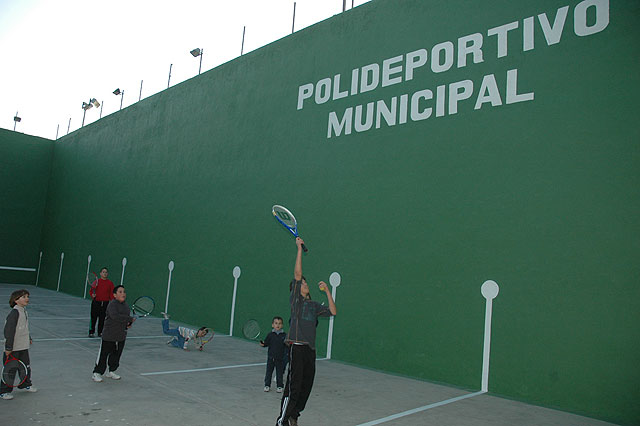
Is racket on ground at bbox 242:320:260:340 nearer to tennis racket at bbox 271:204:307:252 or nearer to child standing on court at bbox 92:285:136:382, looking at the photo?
tennis racket at bbox 271:204:307:252

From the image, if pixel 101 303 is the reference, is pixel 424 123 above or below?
above

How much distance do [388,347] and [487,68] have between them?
4540 mm

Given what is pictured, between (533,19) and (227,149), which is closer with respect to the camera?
(533,19)

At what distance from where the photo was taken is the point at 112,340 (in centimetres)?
559

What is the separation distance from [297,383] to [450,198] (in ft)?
13.3

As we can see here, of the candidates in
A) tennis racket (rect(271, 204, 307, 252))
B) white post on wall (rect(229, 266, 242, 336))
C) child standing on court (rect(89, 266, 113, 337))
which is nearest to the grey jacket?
tennis racket (rect(271, 204, 307, 252))

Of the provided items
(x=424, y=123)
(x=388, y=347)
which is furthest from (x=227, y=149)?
(x=388, y=347)

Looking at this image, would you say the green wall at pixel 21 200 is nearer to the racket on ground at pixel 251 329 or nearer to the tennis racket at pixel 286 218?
the racket on ground at pixel 251 329

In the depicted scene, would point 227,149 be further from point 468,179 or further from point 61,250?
point 61,250

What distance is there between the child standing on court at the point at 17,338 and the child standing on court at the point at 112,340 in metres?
0.74

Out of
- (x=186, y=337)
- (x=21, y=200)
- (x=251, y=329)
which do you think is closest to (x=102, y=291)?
(x=186, y=337)

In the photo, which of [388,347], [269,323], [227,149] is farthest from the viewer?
[227,149]

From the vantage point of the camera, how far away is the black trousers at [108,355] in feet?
18.2

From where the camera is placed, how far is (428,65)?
25.0ft
